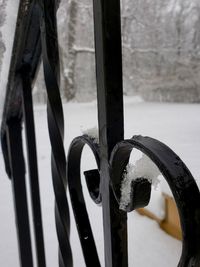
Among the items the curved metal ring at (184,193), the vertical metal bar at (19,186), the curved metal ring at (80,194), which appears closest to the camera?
the curved metal ring at (184,193)

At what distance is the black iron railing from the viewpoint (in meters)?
0.23

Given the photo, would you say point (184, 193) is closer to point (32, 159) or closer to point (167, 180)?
point (167, 180)

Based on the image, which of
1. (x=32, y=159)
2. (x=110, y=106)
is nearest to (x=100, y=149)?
(x=110, y=106)

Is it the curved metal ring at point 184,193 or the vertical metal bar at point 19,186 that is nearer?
the curved metal ring at point 184,193

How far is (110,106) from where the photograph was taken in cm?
29

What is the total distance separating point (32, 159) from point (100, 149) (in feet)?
1.14

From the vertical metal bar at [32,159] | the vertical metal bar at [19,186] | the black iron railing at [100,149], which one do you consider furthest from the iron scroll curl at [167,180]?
the vertical metal bar at [19,186]

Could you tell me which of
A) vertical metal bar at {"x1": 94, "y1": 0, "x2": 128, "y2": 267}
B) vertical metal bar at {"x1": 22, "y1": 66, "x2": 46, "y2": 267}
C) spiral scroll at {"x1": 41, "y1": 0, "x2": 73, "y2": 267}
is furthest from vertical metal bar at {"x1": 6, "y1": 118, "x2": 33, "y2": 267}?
vertical metal bar at {"x1": 94, "y1": 0, "x2": 128, "y2": 267}

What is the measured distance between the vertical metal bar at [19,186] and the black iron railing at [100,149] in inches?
3.7

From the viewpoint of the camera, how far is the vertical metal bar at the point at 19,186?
0.72 meters

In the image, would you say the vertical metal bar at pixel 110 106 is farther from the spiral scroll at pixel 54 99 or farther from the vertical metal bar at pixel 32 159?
the vertical metal bar at pixel 32 159

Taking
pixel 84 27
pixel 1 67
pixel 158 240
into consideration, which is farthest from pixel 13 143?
pixel 84 27

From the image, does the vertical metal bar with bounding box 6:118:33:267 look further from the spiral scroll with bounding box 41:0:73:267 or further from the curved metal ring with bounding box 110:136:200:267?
the curved metal ring with bounding box 110:136:200:267

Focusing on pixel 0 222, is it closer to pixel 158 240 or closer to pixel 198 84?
pixel 158 240
